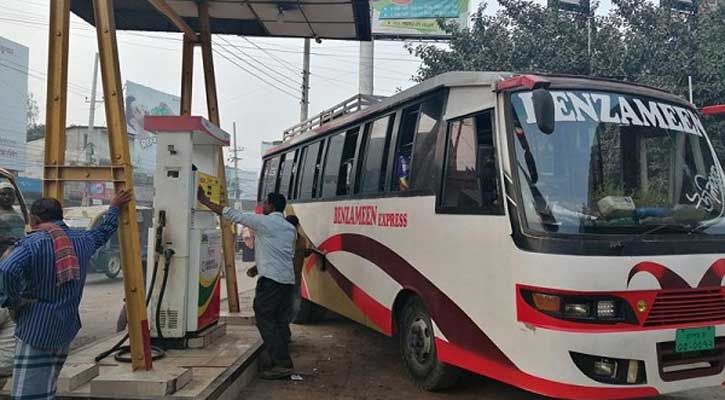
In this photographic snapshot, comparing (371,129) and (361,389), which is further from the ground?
(371,129)

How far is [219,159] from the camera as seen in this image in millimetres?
6855

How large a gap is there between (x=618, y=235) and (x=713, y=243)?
853 mm

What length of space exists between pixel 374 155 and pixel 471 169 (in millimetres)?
1992

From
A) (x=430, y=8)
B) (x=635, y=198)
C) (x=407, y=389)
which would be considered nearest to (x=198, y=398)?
(x=407, y=389)

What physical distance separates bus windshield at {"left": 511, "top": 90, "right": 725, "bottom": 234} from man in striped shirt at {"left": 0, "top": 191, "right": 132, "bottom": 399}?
308 centimetres

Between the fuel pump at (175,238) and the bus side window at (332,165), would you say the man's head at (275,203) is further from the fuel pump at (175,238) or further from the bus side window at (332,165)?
the bus side window at (332,165)

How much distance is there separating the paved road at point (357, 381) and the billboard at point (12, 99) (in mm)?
28813

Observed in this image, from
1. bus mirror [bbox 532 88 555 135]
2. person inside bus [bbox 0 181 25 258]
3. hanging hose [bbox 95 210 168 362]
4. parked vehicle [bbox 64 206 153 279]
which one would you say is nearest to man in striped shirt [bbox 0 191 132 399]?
hanging hose [bbox 95 210 168 362]

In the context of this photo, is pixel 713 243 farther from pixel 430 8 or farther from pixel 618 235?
pixel 430 8

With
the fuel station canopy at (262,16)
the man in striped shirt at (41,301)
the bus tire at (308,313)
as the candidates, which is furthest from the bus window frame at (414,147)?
the bus tire at (308,313)

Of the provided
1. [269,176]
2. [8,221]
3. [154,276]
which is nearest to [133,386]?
[154,276]

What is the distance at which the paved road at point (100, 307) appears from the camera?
8.86 m

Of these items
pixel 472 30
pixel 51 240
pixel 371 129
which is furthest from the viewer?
pixel 472 30

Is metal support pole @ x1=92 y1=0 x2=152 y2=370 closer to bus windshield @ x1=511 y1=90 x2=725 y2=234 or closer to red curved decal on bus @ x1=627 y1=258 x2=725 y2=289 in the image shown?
bus windshield @ x1=511 y1=90 x2=725 y2=234
